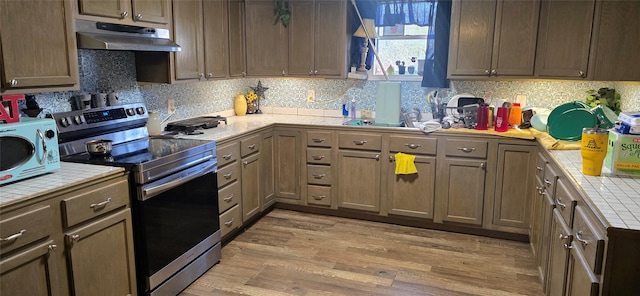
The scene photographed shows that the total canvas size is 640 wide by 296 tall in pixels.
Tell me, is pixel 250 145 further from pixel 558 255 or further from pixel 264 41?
pixel 558 255

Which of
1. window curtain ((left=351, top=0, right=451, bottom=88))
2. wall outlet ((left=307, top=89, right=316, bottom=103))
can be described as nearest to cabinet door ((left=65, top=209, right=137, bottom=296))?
wall outlet ((left=307, top=89, right=316, bottom=103))

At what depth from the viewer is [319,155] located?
165 inches

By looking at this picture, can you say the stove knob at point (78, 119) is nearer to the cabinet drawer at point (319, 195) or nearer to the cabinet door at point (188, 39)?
the cabinet door at point (188, 39)

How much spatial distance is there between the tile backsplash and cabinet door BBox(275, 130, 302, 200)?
2.00ft

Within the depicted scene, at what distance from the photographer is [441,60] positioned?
4.11 metres

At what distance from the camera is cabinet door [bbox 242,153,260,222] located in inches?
149

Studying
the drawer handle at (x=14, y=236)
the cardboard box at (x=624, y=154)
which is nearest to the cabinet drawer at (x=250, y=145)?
the drawer handle at (x=14, y=236)

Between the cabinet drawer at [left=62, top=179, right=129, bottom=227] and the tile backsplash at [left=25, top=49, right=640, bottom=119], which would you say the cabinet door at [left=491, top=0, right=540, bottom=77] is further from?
the cabinet drawer at [left=62, top=179, right=129, bottom=227]

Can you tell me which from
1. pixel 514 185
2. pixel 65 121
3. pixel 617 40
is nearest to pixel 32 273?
pixel 65 121

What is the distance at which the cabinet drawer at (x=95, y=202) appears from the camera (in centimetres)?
213

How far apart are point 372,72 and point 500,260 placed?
208 centimetres

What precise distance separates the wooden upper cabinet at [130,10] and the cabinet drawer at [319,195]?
1.89 meters

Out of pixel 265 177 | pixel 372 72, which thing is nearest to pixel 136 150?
pixel 265 177

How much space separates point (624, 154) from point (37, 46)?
9.54ft
